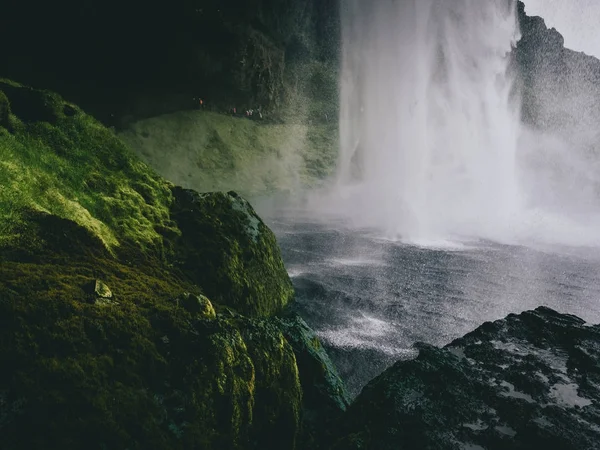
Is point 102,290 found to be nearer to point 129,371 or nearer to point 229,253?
point 129,371

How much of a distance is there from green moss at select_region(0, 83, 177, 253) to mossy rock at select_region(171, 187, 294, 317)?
817mm

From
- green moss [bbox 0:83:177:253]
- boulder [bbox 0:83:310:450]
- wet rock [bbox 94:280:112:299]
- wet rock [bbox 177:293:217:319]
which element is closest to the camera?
boulder [bbox 0:83:310:450]

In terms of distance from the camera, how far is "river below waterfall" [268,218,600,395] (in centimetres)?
1341

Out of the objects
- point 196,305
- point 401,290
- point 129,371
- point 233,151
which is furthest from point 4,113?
point 233,151

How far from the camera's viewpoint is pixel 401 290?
20.8 meters

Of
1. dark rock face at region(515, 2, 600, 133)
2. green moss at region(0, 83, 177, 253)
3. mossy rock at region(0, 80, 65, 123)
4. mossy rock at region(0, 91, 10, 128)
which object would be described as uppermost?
dark rock face at region(515, 2, 600, 133)

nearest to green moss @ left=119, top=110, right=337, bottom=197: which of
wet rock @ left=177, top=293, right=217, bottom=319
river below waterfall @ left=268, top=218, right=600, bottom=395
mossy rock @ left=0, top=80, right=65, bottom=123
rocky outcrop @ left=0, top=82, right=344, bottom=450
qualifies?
river below waterfall @ left=268, top=218, right=600, bottom=395

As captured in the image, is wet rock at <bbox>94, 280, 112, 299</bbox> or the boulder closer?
the boulder

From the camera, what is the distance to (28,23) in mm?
23641

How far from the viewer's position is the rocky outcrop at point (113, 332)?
3.91 meters

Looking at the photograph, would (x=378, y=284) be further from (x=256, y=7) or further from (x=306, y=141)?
(x=306, y=141)

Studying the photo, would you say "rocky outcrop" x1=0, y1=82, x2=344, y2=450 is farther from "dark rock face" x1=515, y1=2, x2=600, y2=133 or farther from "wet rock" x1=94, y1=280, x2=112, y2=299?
"dark rock face" x1=515, y1=2, x2=600, y2=133

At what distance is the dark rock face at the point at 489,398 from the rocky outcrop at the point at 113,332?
5.43 ft

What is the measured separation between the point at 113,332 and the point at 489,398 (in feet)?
18.5
